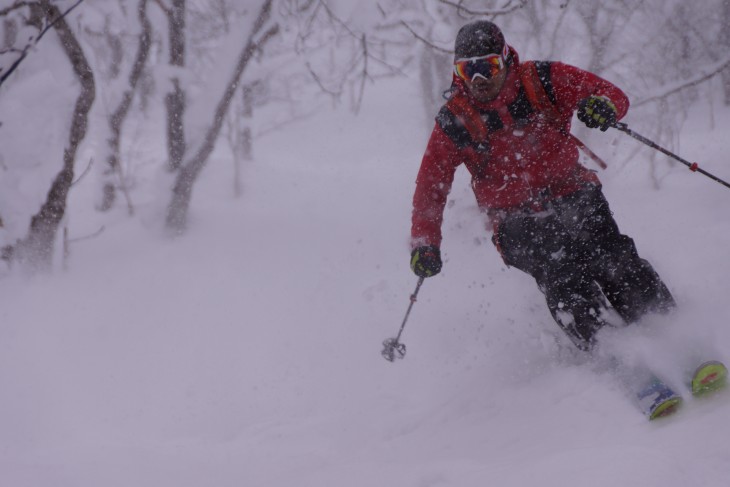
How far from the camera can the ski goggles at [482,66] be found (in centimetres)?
282

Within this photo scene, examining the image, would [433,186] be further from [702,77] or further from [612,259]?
[702,77]

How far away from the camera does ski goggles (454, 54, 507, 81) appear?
9.24ft

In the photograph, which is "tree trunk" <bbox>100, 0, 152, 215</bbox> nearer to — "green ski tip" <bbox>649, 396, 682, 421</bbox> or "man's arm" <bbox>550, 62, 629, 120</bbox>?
"man's arm" <bbox>550, 62, 629, 120</bbox>

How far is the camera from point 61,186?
19.7 ft

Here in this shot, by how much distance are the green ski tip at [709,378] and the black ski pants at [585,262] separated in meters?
0.58

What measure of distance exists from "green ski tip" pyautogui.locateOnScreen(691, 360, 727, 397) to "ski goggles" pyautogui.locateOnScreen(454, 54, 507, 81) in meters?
1.75

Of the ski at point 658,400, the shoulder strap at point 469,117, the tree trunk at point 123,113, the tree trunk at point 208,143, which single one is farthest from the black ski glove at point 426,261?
the tree trunk at point 123,113

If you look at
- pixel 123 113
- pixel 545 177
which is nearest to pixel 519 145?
pixel 545 177

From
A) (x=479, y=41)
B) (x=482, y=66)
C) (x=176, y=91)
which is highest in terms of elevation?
(x=176, y=91)

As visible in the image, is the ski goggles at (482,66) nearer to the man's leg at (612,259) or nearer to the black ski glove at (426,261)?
the man's leg at (612,259)

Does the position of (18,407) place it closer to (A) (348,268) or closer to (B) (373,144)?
(A) (348,268)

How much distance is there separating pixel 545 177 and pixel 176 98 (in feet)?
18.7

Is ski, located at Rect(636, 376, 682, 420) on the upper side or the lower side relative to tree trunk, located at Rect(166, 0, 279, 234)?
lower

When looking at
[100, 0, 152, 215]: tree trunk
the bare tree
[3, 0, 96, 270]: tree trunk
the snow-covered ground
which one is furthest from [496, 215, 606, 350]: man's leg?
[100, 0, 152, 215]: tree trunk
